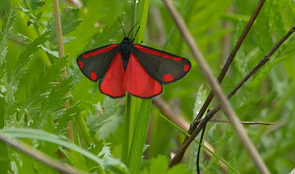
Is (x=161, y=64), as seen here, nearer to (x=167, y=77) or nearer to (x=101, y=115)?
(x=167, y=77)

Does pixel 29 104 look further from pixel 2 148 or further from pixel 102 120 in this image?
pixel 2 148

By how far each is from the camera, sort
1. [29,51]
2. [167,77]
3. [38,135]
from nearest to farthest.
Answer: [38,135]
[29,51]
[167,77]

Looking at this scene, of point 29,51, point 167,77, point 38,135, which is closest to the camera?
point 38,135

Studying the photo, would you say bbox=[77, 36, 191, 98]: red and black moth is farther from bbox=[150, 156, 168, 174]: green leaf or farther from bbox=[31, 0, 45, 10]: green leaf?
bbox=[150, 156, 168, 174]: green leaf

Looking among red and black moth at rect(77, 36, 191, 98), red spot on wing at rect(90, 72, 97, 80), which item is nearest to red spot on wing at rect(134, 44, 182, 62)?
red and black moth at rect(77, 36, 191, 98)

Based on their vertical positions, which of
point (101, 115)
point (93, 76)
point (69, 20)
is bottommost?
point (101, 115)

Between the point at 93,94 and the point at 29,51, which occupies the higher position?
the point at 29,51

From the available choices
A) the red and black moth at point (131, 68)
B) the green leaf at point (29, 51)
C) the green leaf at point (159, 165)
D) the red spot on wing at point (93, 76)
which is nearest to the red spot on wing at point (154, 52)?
the red and black moth at point (131, 68)

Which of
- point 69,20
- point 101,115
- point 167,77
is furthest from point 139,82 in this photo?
point 69,20
